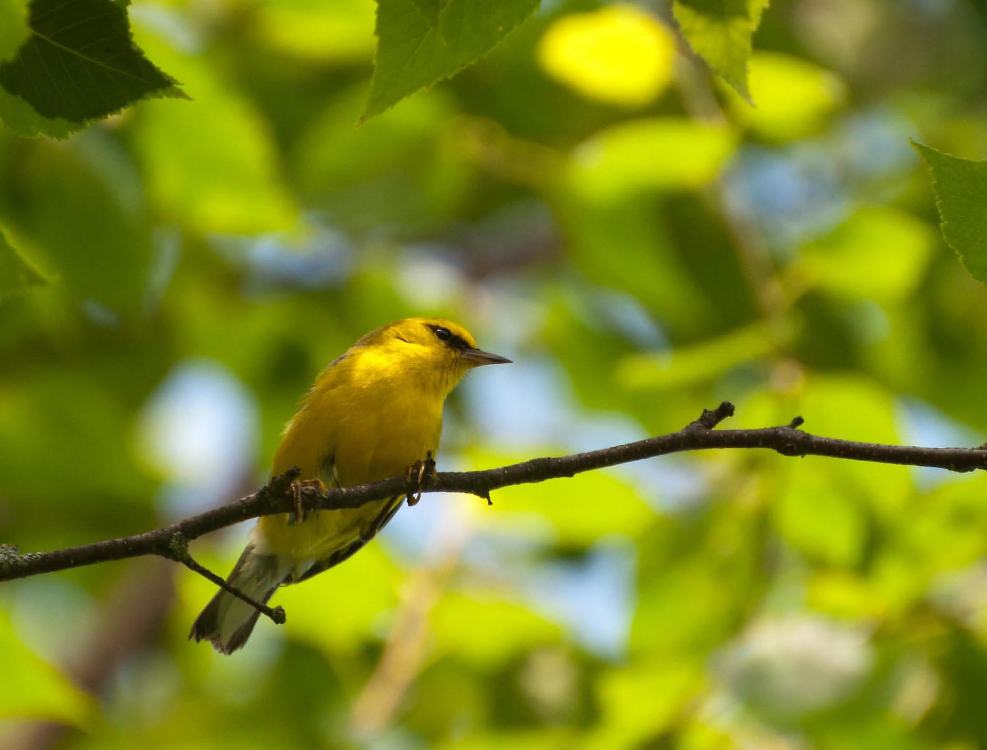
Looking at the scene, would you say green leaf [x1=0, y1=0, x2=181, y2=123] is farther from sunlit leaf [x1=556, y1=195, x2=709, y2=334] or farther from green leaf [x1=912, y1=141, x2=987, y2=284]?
sunlit leaf [x1=556, y1=195, x2=709, y2=334]

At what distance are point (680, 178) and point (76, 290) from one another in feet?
7.06

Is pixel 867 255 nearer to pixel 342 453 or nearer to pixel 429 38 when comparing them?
pixel 342 453

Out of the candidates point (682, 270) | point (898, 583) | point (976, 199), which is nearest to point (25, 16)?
point (976, 199)

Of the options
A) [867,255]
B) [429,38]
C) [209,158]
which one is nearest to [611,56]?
[867,255]

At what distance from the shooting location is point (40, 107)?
5.26 feet

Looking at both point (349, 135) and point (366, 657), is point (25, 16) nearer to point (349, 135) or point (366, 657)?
point (349, 135)

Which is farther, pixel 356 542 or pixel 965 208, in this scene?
pixel 356 542

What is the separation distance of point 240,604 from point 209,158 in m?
1.55

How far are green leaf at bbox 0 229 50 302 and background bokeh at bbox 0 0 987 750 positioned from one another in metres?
1.55

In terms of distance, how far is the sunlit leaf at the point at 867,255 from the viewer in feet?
12.5

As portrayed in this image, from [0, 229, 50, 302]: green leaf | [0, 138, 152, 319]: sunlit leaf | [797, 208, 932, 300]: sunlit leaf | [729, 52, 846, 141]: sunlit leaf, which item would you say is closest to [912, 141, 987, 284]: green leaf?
[0, 229, 50, 302]: green leaf

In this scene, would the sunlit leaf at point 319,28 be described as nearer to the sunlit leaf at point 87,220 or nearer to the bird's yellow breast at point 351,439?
the sunlit leaf at point 87,220

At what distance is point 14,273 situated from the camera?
5.87ft

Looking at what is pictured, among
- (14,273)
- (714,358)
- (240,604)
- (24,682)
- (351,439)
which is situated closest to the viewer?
(14,273)
